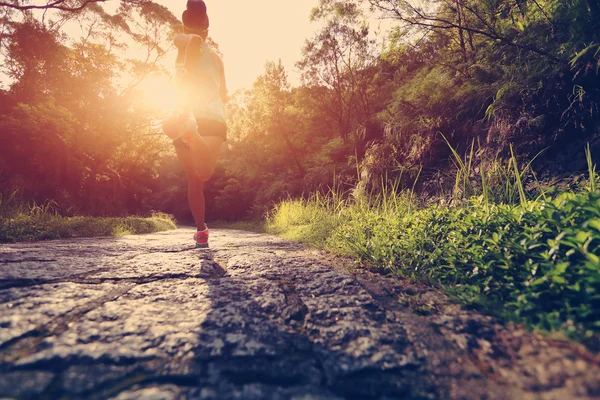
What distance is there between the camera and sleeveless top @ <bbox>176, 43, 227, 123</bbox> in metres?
2.78

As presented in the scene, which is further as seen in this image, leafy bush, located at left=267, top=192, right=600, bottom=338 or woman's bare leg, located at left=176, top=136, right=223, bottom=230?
woman's bare leg, located at left=176, top=136, right=223, bottom=230

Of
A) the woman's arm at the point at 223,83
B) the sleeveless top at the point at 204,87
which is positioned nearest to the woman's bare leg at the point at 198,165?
the sleeveless top at the point at 204,87

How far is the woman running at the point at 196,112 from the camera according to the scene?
8.55 feet

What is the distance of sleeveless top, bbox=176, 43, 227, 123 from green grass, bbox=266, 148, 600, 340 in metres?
2.01

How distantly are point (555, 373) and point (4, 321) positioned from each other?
5.08 feet

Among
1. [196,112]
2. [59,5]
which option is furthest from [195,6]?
[59,5]

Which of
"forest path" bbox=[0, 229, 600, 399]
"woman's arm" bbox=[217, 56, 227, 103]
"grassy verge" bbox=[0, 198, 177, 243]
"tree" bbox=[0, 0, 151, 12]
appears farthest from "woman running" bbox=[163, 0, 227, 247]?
"tree" bbox=[0, 0, 151, 12]

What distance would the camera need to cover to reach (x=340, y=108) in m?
13.1

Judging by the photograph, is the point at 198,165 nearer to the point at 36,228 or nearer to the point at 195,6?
the point at 195,6

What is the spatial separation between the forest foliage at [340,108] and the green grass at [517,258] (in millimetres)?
1071

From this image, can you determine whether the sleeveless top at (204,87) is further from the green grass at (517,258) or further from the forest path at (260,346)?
the green grass at (517,258)

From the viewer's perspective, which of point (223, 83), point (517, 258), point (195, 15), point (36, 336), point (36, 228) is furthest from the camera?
point (36, 228)

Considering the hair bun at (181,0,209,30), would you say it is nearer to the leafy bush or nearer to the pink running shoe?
the pink running shoe

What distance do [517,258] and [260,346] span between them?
111cm
